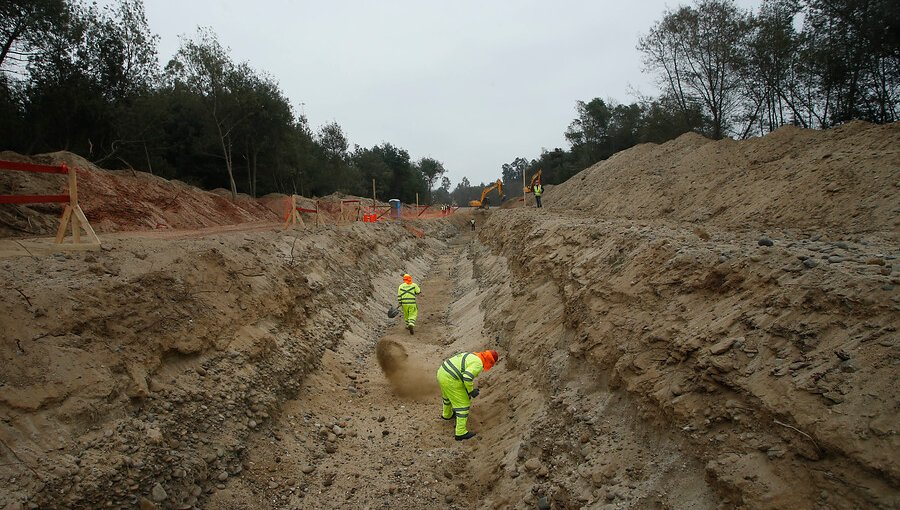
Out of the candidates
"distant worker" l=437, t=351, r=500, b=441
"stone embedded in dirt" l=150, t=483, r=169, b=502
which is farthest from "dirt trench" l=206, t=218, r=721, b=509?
"stone embedded in dirt" l=150, t=483, r=169, b=502

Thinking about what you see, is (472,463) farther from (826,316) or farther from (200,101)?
(200,101)

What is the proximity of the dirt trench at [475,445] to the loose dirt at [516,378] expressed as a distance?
34 millimetres

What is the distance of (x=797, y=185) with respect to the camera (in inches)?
470

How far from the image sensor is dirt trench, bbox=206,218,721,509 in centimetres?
473

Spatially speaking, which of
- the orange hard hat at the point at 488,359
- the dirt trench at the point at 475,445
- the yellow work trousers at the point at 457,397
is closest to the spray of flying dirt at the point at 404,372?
the dirt trench at the point at 475,445

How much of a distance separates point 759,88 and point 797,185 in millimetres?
17002

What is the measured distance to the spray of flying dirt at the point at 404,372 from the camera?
380 inches

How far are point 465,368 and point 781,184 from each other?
420 inches

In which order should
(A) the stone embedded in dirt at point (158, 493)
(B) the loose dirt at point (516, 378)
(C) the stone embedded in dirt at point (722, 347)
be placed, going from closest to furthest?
(B) the loose dirt at point (516, 378), (C) the stone embedded in dirt at point (722, 347), (A) the stone embedded in dirt at point (158, 493)

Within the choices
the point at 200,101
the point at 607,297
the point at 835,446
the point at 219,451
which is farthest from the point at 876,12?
the point at 200,101

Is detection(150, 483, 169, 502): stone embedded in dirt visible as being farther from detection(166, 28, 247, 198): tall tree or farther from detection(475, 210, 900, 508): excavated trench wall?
detection(166, 28, 247, 198): tall tree

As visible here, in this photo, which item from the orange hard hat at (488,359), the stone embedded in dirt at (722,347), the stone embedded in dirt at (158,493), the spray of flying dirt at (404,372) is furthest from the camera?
the spray of flying dirt at (404,372)

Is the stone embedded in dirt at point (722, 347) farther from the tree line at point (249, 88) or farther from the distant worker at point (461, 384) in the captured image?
the tree line at point (249, 88)

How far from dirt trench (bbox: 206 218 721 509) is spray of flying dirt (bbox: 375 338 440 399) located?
3 centimetres
